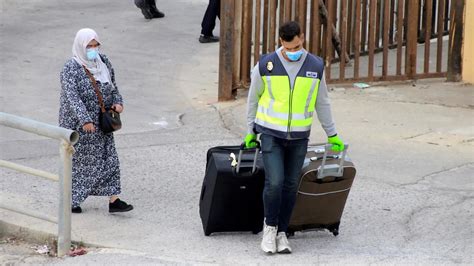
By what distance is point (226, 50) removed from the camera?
11.5 metres

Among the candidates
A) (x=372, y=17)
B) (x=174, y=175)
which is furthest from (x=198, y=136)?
(x=372, y=17)

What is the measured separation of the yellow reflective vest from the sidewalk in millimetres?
891

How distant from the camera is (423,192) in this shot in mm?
8297

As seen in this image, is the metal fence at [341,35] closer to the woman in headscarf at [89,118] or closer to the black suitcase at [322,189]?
the woman in headscarf at [89,118]

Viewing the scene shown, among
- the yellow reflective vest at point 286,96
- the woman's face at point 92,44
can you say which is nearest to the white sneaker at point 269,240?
the yellow reflective vest at point 286,96

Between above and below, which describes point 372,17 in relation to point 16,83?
above

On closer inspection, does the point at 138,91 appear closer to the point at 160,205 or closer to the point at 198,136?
the point at 198,136

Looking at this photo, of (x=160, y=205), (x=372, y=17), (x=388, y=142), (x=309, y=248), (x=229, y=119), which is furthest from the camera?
(x=372, y=17)

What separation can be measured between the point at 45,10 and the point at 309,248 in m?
10.8

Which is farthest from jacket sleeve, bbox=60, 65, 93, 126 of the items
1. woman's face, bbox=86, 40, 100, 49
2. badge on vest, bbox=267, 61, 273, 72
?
badge on vest, bbox=267, 61, 273, 72

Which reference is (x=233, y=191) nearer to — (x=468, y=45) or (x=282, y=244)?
(x=282, y=244)

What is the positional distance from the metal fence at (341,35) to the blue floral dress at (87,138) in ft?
13.1

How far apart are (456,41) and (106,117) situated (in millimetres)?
6133

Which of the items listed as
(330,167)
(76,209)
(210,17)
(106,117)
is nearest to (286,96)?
(330,167)
